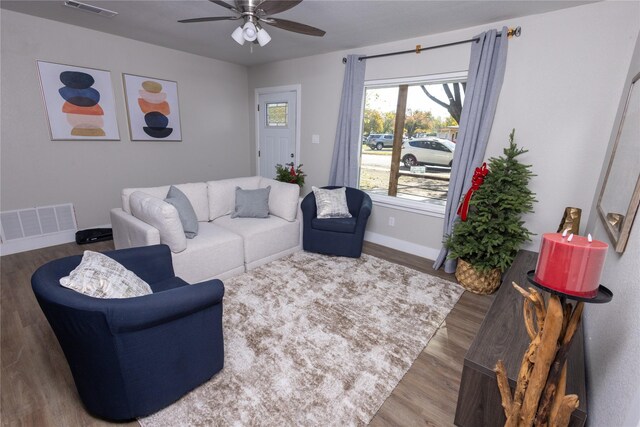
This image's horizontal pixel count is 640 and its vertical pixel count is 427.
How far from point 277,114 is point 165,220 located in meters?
3.16

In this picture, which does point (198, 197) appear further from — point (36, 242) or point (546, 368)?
point (546, 368)

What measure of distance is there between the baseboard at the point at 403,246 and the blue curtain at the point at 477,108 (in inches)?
14.5

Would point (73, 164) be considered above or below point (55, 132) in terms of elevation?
below

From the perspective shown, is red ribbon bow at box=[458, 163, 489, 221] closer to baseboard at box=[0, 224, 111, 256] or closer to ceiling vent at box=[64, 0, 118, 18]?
ceiling vent at box=[64, 0, 118, 18]

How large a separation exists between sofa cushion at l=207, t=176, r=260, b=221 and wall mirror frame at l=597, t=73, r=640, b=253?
3.22 meters

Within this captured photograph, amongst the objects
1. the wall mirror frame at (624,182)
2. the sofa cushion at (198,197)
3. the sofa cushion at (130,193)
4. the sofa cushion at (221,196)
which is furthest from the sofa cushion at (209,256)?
the wall mirror frame at (624,182)

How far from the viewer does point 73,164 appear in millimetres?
3551

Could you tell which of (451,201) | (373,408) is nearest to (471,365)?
(373,408)

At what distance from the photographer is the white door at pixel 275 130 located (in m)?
4.67

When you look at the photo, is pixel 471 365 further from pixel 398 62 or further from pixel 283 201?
pixel 398 62

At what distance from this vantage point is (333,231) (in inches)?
133

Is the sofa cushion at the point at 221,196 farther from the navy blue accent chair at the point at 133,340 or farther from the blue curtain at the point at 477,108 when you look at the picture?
the blue curtain at the point at 477,108

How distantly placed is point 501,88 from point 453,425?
287 centimetres

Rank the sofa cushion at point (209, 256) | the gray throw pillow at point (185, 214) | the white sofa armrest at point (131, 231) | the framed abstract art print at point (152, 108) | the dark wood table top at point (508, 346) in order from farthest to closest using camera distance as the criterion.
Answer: the framed abstract art print at point (152, 108), the gray throw pillow at point (185, 214), the sofa cushion at point (209, 256), the white sofa armrest at point (131, 231), the dark wood table top at point (508, 346)
